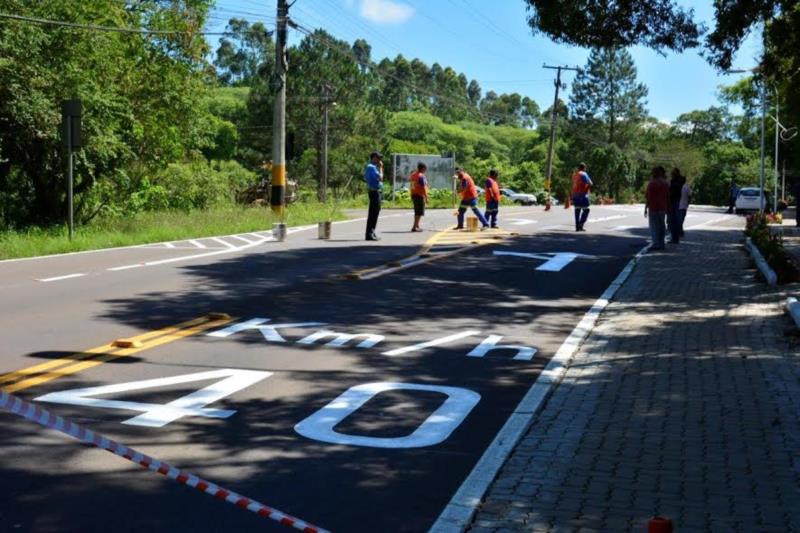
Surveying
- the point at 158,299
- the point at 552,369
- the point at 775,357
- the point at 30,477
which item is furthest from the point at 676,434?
the point at 158,299

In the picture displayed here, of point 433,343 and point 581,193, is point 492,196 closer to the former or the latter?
point 581,193

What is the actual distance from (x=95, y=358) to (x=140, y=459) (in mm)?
3234

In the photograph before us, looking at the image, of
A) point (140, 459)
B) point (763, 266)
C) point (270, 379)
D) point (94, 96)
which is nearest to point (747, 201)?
point (94, 96)

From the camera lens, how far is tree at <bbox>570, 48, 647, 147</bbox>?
112 m

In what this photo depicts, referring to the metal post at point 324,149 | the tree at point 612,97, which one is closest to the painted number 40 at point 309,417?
the metal post at point 324,149

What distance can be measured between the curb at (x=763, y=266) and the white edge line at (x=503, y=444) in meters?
5.05

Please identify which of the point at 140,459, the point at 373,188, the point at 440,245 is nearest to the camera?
the point at 140,459

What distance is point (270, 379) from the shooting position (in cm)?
846

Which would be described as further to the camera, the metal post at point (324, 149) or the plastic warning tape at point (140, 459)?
the metal post at point (324, 149)

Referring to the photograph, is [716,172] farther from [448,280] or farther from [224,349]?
[224,349]

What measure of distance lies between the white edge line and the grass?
12.7m

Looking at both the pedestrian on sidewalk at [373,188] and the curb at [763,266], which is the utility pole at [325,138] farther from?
the curb at [763,266]

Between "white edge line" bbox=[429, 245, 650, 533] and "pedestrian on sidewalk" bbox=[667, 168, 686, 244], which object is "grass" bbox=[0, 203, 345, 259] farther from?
"white edge line" bbox=[429, 245, 650, 533]

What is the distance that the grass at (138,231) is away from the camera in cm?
2069
